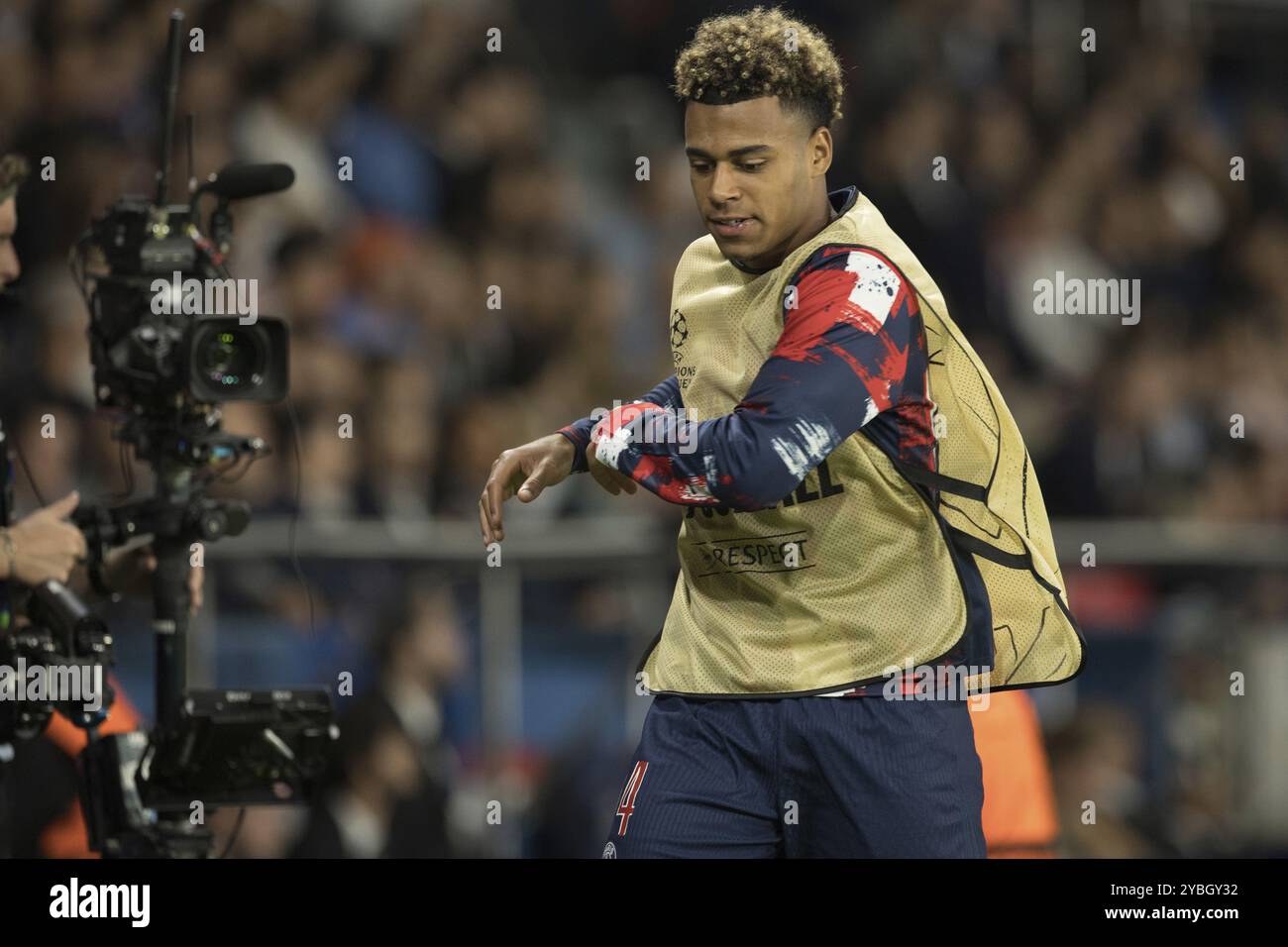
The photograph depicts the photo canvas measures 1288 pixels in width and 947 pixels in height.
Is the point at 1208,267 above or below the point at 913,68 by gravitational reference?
below

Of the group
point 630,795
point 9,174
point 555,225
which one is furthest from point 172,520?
point 555,225

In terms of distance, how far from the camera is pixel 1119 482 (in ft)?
26.7

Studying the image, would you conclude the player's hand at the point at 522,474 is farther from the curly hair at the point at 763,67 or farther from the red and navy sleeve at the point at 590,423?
the curly hair at the point at 763,67

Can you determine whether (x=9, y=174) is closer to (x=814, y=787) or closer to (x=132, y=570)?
(x=132, y=570)

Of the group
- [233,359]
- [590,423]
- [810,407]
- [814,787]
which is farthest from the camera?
[233,359]

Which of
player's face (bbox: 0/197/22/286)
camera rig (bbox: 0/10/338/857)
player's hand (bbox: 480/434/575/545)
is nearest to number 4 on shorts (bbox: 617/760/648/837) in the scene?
player's hand (bbox: 480/434/575/545)

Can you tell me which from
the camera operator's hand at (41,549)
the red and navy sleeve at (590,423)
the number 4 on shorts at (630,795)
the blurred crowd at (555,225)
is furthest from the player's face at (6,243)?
the number 4 on shorts at (630,795)

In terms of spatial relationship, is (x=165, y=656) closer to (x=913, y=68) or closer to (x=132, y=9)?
(x=132, y=9)

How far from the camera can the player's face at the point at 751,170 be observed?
333 cm

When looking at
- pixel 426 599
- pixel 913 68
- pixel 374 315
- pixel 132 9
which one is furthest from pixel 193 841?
pixel 913 68

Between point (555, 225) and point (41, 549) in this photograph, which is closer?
point (41, 549)

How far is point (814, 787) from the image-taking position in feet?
10.9

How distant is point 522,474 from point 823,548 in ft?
1.87

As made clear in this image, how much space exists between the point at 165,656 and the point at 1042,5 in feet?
25.7
